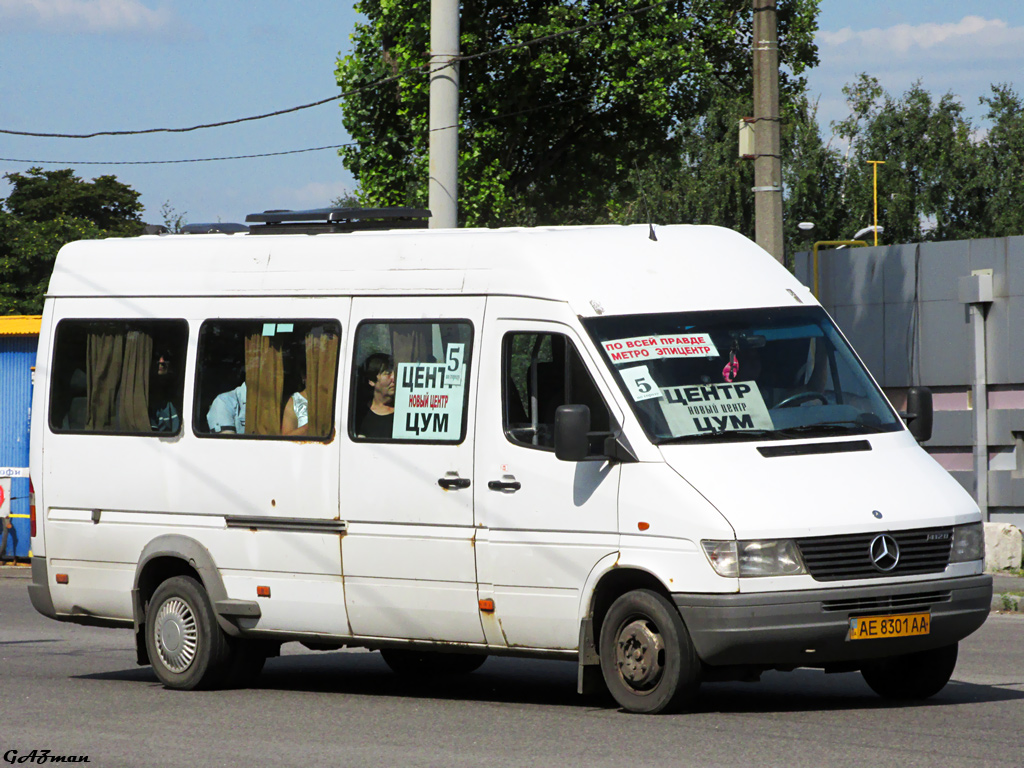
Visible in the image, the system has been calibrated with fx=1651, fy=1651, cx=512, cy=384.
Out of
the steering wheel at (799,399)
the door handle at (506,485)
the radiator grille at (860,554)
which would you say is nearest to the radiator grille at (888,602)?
the radiator grille at (860,554)

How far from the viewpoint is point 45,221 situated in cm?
7488

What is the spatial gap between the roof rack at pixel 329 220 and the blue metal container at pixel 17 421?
11414 millimetres

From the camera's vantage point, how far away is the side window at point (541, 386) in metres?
8.66

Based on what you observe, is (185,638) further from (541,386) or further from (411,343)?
(541,386)

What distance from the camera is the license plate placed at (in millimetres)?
7902

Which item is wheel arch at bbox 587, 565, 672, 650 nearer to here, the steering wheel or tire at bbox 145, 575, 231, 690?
the steering wheel

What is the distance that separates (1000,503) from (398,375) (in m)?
12.6

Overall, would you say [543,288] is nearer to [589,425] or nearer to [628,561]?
[589,425]

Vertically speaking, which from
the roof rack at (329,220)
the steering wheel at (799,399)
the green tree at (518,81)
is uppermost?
the green tree at (518,81)

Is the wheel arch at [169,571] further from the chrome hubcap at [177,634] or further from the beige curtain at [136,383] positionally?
the beige curtain at [136,383]

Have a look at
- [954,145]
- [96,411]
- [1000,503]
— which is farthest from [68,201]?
[96,411]

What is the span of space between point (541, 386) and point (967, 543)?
2337 mm

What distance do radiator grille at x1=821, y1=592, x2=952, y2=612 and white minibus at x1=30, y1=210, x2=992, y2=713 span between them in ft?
0.05

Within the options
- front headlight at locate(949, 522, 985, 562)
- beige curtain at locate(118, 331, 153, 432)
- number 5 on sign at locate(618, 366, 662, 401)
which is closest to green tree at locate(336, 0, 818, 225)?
beige curtain at locate(118, 331, 153, 432)
